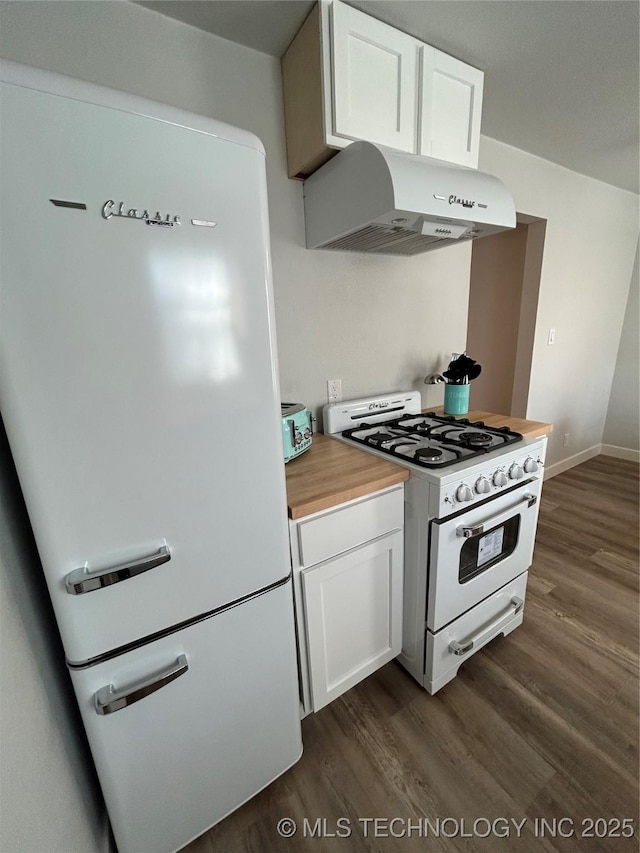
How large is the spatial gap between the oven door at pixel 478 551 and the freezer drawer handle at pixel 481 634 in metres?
0.12

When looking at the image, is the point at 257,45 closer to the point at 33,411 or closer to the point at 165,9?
the point at 165,9

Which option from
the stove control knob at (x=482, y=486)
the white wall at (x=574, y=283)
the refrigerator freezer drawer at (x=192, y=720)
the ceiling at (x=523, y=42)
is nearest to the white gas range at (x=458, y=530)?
the stove control knob at (x=482, y=486)

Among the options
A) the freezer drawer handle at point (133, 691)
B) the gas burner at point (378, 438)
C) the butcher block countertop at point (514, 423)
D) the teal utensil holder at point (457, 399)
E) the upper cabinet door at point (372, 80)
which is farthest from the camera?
the teal utensil holder at point (457, 399)

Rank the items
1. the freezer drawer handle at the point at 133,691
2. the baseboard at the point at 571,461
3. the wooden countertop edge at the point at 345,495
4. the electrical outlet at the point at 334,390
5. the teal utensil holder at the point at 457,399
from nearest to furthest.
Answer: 1. the freezer drawer handle at the point at 133,691
2. the wooden countertop edge at the point at 345,495
3. the electrical outlet at the point at 334,390
4. the teal utensil holder at the point at 457,399
5. the baseboard at the point at 571,461

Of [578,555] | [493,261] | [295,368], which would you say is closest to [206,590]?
[295,368]

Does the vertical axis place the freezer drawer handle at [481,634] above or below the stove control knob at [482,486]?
below

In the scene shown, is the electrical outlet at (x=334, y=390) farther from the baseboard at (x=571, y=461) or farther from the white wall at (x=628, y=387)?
the white wall at (x=628, y=387)

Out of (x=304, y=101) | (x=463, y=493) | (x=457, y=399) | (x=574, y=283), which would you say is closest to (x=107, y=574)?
(x=463, y=493)

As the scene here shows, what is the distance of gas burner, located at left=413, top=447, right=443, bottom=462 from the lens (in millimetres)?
1240

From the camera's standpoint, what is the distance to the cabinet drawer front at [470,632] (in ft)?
4.41

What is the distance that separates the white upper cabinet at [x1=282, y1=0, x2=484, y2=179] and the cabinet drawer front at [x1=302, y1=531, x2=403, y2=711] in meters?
1.42

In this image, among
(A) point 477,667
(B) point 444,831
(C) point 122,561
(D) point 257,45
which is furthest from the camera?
(A) point 477,667

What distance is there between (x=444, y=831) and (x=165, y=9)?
2.68m

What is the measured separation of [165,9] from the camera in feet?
3.73
